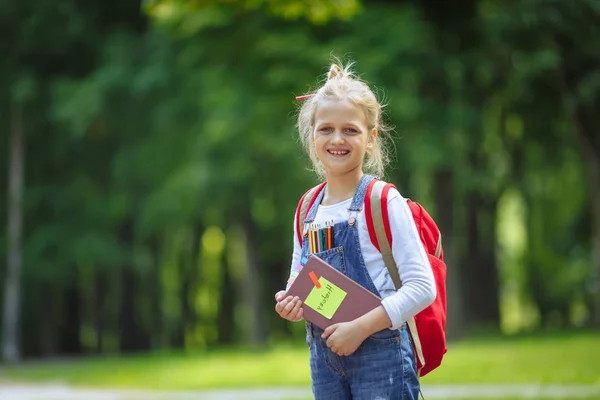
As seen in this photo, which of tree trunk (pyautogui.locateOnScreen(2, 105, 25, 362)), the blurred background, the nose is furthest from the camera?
tree trunk (pyautogui.locateOnScreen(2, 105, 25, 362))

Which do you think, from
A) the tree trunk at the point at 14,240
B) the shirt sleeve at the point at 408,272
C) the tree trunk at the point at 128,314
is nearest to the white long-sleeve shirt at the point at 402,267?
the shirt sleeve at the point at 408,272

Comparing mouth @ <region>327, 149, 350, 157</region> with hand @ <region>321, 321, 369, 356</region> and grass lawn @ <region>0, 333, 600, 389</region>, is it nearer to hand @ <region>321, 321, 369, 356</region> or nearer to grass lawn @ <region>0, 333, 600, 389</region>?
hand @ <region>321, 321, 369, 356</region>

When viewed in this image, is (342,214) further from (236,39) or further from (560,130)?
(560,130)

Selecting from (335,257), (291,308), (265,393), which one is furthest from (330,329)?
(265,393)

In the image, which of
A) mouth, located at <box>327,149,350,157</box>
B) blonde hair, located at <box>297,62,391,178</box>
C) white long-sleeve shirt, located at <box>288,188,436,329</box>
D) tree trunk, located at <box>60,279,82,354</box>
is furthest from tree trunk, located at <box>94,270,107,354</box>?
white long-sleeve shirt, located at <box>288,188,436,329</box>

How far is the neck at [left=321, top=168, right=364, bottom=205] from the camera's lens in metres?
3.65

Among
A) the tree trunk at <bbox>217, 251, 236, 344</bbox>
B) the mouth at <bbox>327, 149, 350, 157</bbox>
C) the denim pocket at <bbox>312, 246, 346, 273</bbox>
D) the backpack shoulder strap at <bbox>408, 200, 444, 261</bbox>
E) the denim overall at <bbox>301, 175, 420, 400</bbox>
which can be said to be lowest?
the denim overall at <bbox>301, 175, 420, 400</bbox>

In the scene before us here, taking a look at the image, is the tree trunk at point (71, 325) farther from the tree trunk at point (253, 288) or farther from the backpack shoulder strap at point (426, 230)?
the backpack shoulder strap at point (426, 230)

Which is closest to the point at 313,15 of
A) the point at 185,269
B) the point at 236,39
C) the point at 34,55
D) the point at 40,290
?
the point at 236,39

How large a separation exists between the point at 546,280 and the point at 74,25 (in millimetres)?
16732

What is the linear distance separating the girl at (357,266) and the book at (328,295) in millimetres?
37

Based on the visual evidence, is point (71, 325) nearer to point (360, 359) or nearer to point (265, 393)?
point (265, 393)

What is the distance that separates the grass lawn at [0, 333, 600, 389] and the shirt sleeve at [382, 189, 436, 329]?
7.77 m

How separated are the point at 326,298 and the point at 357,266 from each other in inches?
6.4
